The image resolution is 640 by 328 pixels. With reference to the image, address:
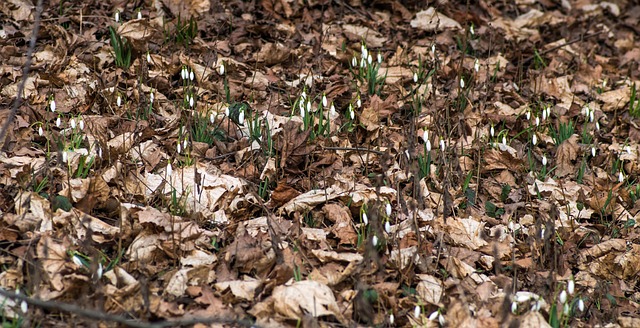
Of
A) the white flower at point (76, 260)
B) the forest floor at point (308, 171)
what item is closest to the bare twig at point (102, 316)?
the forest floor at point (308, 171)

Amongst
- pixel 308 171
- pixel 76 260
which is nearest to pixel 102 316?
pixel 76 260

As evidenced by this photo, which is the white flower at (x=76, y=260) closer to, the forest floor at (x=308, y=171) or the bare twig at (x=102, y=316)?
the forest floor at (x=308, y=171)

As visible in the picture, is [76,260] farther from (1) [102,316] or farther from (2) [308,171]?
(2) [308,171]

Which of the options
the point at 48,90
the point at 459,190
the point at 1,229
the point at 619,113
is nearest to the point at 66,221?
the point at 1,229

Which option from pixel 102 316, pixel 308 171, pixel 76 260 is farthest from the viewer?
pixel 308 171

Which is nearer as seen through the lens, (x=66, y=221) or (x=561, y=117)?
(x=66, y=221)

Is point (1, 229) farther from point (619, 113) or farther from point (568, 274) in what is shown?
point (619, 113)

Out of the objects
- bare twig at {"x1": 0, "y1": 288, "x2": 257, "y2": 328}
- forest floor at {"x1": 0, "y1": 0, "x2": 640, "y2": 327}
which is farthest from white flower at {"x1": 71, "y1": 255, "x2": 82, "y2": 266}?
bare twig at {"x1": 0, "y1": 288, "x2": 257, "y2": 328}

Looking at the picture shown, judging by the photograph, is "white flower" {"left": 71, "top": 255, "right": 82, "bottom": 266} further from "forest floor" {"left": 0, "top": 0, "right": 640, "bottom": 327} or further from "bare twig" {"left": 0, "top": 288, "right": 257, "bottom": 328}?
"bare twig" {"left": 0, "top": 288, "right": 257, "bottom": 328}
